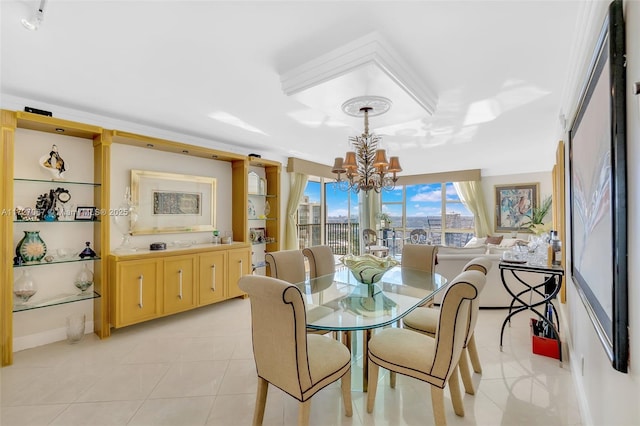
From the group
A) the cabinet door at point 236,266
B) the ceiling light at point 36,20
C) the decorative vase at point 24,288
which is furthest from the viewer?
the cabinet door at point 236,266

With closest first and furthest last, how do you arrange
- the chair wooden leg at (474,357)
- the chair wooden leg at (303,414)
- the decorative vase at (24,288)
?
the chair wooden leg at (303,414) < the chair wooden leg at (474,357) < the decorative vase at (24,288)

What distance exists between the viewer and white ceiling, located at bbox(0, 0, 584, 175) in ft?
5.17

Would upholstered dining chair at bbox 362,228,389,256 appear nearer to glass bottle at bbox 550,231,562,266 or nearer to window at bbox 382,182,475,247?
window at bbox 382,182,475,247

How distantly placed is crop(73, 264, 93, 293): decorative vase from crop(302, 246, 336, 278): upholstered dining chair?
2.34 metres

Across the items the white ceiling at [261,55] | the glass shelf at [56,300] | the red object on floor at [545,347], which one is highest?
the white ceiling at [261,55]

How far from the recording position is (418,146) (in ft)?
15.3

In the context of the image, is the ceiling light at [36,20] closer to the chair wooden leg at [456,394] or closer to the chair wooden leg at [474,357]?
the chair wooden leg at [456,394]

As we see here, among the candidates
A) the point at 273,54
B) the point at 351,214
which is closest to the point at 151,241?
the point at 273,54

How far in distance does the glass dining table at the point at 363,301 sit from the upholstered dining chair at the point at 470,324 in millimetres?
154

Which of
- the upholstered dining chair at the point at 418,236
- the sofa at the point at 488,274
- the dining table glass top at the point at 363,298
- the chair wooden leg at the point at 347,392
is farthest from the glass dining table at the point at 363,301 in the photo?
the upholstered dining chair at the point at 418,236

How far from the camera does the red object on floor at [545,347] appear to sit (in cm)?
258

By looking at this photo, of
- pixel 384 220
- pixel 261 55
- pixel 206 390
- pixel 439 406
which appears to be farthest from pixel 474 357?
pixel 384 220

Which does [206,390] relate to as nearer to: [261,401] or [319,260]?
[261,401]

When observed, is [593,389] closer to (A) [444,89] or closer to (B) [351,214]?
(A) [444,89]
